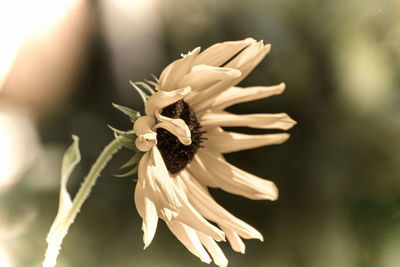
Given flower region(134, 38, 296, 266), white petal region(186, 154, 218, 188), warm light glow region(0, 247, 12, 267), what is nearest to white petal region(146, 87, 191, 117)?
flower region(134, 38, 296, 266)

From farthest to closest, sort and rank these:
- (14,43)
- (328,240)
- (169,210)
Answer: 1. (328,240)
2. (14,43)
3. (169,210)

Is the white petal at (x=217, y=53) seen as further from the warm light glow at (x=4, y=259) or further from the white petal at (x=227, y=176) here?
the warm light glow at (x=4, y=259)

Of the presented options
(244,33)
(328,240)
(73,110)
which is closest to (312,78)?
(244,33)

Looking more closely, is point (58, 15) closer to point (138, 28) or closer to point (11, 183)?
point (138, 28)

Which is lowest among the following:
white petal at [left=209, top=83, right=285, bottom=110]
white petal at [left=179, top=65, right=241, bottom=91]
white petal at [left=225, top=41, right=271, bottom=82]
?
white petal at [left=209, top=83, right=285, bottom=110]

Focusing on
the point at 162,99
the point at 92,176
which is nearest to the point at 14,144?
the point at 92,176

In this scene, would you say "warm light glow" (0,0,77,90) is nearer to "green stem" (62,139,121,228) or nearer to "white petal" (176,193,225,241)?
"green stem" (62,139,121,228)

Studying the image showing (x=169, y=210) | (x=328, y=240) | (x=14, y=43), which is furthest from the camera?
(x=328, y=240)
